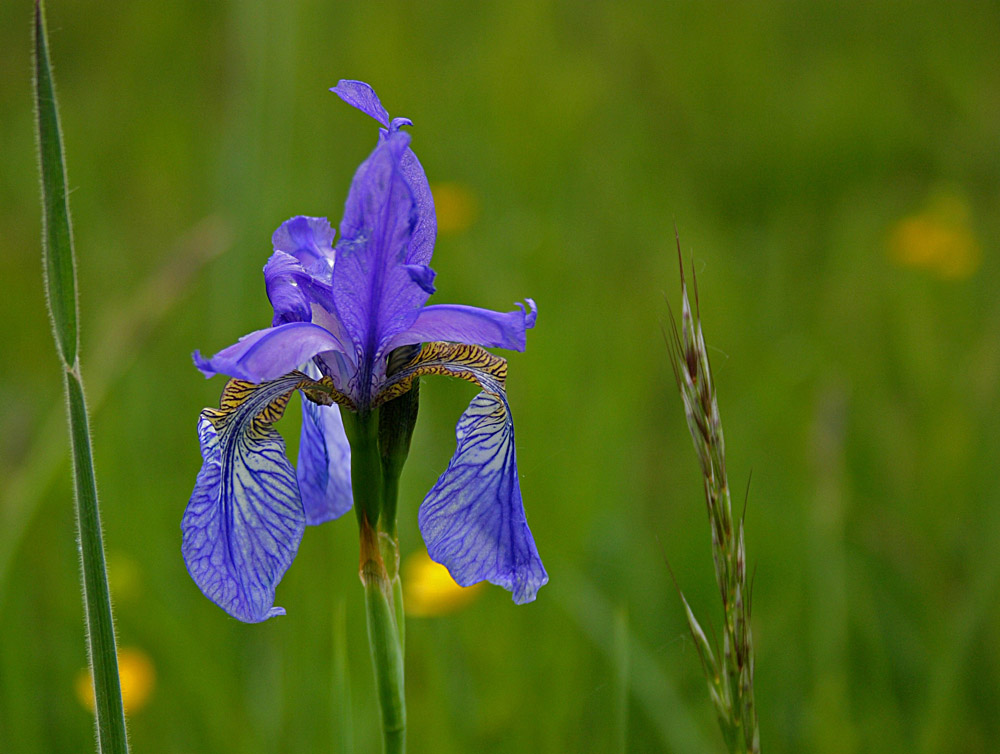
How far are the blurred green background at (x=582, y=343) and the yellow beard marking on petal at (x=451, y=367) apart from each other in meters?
0.25

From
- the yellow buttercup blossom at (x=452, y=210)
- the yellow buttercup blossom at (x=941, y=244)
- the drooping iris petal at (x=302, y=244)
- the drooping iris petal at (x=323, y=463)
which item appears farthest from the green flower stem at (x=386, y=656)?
the yellow buttercup blossom at (x=941, y=244)

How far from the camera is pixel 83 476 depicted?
1.95 feet

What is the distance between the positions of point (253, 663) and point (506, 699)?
2.02 feet

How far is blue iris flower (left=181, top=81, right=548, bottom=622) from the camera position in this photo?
0.75m

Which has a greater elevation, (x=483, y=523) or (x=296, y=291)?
(x=296, y=291)

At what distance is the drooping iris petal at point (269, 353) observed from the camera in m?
0.70

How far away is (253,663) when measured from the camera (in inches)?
71.2

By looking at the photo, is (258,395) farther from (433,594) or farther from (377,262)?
(433,594)

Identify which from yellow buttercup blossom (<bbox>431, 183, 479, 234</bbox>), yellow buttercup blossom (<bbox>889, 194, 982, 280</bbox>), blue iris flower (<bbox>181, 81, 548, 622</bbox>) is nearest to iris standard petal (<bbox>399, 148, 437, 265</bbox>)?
blue iris flower (<bbox>181, 81, 548, 622</bbox>)

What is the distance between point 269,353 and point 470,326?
17 cm

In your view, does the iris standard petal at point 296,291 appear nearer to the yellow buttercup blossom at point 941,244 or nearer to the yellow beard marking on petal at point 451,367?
the yellow beard marking on petal at point 451,367

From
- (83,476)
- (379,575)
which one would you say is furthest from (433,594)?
(83,476)

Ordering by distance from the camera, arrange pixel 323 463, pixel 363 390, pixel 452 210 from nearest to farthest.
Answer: pixel 363 390
pixel 323 463
pixel 452 210

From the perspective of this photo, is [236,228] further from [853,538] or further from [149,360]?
[853,538]
